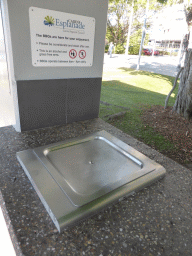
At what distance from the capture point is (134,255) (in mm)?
680

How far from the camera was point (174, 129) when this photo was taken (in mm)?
3805

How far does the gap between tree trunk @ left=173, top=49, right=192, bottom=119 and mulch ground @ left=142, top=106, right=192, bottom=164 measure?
6.3 inches

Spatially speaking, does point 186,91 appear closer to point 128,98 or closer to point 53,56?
point 128,98

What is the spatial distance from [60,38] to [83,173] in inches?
39.0

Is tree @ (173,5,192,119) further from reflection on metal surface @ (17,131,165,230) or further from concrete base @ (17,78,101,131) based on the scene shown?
reflection on metal surface @ (17,131,165,230)

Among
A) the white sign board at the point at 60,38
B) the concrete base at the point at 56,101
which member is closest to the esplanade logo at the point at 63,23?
the white sign board at the point at 60,38

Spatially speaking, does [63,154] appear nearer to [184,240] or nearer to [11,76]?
[11,76]

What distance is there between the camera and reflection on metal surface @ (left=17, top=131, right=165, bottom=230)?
0.83 metres

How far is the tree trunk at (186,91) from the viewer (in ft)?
12.4

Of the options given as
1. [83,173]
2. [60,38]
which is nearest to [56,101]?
[60,38]

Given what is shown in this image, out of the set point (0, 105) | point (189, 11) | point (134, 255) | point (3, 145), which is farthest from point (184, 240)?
point (189, 11)

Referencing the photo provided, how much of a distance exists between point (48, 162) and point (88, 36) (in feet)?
3.44

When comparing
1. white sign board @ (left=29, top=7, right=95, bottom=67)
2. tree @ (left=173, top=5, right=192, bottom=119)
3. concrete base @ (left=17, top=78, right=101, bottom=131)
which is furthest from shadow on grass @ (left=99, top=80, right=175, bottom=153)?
white sign board @ (left=29, top=7, right=95, bottom=67)

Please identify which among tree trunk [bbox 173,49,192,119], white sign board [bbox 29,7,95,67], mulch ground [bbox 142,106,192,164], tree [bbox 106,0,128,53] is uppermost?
tree [bbox 106,0,128,53]
